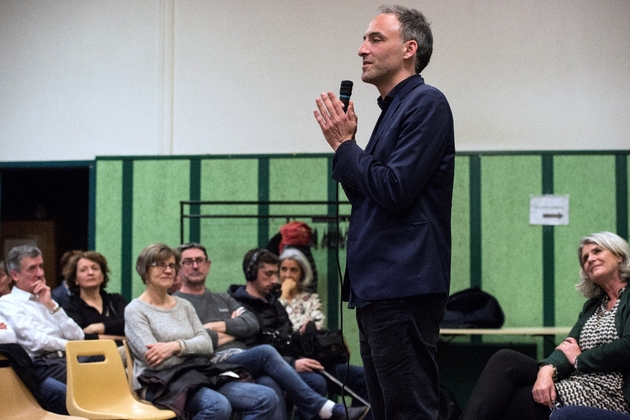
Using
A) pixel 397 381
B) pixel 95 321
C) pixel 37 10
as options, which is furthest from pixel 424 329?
pixel 37 10

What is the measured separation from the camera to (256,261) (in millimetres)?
5305

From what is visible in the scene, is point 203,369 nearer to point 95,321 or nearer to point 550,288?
point 95,321

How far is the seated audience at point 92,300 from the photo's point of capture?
16.3 ft

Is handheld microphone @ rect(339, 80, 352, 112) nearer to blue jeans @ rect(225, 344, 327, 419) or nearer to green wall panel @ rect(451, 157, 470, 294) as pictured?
blue jeans @ rect(225, 344, 327, 419)

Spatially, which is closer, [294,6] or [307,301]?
[307,301]

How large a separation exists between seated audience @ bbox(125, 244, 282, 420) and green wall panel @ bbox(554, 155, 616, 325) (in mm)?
2619

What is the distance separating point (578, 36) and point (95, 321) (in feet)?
13.2

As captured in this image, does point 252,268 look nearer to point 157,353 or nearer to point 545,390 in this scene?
point 157,353

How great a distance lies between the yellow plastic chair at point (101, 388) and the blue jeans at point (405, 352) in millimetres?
2148

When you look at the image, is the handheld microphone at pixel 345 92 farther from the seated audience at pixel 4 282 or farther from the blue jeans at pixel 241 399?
the seated audience at pixel 4 282

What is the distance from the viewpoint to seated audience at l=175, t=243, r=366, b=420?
458cm

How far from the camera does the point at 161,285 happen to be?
438 cm

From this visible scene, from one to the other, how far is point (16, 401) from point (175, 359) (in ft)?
2.70

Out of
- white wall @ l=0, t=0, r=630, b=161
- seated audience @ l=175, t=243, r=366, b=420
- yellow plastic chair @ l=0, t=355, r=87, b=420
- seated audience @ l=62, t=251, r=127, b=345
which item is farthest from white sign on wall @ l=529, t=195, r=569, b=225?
yellow plastic chair @ l=0, t=355, r=87, b=420
